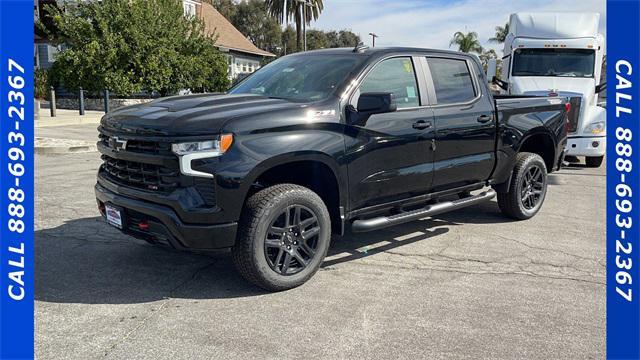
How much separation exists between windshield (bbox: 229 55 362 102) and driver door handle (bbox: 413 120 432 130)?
763mm

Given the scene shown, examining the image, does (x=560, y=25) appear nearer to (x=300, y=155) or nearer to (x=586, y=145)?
(x=586, y=145)

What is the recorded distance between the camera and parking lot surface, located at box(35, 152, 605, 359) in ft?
10.7

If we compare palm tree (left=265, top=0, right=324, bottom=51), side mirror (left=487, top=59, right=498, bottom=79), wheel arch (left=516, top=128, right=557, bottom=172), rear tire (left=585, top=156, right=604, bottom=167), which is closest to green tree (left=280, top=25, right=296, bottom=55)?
palm tree (left=265, top=0, right=324, bottom=51)

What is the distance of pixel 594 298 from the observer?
13.4ft

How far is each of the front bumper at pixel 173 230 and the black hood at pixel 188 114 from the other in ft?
1.78

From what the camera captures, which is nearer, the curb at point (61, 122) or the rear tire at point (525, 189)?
the rear tire at point (525, 189)

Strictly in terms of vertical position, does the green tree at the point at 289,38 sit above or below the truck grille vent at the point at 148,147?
above

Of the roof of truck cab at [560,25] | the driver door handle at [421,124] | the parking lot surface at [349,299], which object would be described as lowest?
the parking lot surface at [349,299]

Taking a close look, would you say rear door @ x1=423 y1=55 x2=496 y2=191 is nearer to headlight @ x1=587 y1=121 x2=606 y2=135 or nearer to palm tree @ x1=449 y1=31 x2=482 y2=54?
headlight @ x1=587 y1=121 x2=606 y2=135

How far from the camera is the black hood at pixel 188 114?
366 centimetres

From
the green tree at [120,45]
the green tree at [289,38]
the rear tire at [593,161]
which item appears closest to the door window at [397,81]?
the rear tire at [593,161]

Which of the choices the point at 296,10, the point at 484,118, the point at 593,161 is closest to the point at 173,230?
the point at 484,118

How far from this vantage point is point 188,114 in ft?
12.4

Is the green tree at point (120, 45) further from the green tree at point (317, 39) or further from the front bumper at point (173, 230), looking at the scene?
the green tree at point (317, 39)
